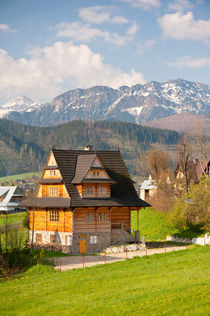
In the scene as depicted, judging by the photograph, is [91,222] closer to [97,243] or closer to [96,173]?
[97,243]

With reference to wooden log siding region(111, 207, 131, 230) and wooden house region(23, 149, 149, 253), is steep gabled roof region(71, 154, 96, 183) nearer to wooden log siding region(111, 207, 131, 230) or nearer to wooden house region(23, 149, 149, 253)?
wooden house region(23, 149, 149, 253)

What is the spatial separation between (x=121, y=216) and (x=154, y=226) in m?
13.0

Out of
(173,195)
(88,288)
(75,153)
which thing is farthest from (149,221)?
(88,288)

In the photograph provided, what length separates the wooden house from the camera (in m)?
49.3

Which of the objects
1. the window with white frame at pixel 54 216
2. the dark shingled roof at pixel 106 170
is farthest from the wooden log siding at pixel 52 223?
the dark shingled roof at pixel 106 170

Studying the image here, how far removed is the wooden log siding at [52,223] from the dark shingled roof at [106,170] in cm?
148

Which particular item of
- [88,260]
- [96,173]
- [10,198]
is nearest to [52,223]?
[96,173]

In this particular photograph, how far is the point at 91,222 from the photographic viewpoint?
50031 mm

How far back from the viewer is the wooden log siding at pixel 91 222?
49.4m

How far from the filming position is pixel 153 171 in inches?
3777

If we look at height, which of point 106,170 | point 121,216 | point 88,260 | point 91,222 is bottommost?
point 88,260

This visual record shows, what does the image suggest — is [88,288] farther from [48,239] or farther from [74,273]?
[48,239]

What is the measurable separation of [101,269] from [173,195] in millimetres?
42593

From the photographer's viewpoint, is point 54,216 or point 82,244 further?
point 54,216
